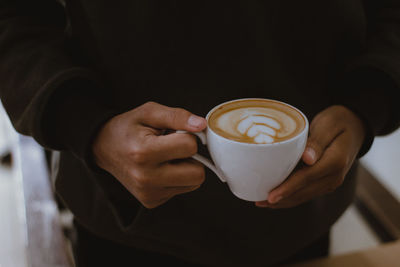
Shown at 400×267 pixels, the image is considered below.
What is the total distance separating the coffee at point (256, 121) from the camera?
478 millimetres

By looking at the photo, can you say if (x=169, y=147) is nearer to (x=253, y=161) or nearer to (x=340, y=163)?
(x=253, y=161)

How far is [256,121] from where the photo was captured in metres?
0.51

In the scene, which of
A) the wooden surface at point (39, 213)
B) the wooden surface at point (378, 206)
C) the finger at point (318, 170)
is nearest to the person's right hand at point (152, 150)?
the finger at point (318, 170)

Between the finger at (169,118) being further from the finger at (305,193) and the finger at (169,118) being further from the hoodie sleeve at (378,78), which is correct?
the hoodie sleeve at (378,78)

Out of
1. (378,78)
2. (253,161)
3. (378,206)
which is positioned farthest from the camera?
(378,206)

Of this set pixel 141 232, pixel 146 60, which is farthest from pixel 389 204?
pixel 146 60

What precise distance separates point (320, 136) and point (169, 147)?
0.82 feet

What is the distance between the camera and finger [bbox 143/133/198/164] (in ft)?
1.57

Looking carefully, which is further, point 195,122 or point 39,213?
point 39,213

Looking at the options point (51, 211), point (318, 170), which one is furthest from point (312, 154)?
point (51, 211)

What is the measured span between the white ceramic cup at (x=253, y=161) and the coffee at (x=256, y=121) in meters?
0.02

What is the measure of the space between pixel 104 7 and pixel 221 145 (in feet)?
1.12

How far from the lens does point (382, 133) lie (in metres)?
0.71

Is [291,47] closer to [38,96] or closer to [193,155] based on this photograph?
[193,155]
